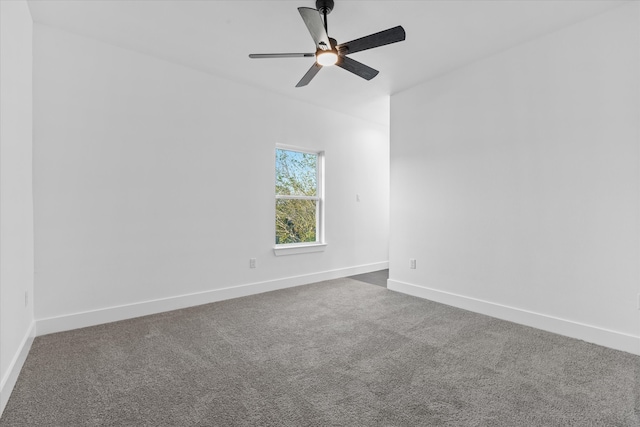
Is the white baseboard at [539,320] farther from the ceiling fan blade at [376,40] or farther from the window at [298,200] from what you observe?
the ceiling fan blade at [376,40]

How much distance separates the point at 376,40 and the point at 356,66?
1.20ft

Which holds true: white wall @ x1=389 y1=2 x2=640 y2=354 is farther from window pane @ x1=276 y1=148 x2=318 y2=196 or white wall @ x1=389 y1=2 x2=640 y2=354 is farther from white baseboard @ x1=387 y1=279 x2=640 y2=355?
window pane @ x1=276 y1=148 x2=318 y2=196

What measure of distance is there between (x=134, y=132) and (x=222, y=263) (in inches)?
65.7

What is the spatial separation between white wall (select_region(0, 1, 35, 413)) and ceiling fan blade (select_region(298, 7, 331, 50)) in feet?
5.76

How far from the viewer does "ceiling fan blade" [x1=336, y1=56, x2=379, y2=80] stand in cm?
246

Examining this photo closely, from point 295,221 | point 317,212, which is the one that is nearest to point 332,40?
point 295,221

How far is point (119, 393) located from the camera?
1788mm

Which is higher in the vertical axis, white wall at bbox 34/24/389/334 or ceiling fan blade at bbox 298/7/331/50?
ceiling fan blade at bbox 298/7/331/50

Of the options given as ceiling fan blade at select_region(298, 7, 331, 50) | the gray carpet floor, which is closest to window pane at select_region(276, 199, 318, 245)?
the gray carpet floor

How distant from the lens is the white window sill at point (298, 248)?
413 centimetres

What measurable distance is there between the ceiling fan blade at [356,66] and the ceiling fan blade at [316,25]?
0.21 m

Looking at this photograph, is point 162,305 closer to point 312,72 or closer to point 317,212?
point 317,212

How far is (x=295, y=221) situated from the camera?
4465 millimetres

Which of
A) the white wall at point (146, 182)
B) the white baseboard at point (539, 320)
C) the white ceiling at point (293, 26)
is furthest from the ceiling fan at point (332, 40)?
Result: the white baseboard at point (539, 320)
